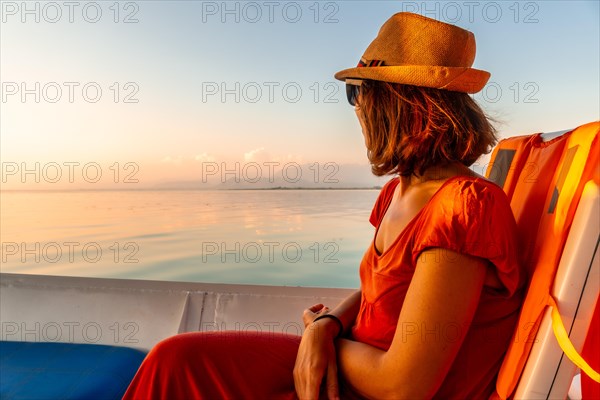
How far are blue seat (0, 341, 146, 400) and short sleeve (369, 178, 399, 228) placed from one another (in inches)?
42.4

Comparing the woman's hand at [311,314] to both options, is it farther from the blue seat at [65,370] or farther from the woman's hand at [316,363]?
the blue seat at [65,370]

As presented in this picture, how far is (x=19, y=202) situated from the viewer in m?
10.1

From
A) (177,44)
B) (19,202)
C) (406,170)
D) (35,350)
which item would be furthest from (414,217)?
(19,202)

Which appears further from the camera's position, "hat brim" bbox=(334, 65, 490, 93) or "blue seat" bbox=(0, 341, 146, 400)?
"blue seat" bbox=(0, 341, 146, 400)

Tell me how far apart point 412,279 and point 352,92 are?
41 cm

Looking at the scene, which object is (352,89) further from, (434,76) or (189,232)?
(189,232)

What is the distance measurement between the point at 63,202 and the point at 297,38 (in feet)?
20.4

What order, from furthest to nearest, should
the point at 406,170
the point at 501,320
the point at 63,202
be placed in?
the point at 63,202 → the point at 406,170 → the point at 501,320

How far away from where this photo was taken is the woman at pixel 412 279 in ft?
2.82

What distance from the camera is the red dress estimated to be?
0.87m

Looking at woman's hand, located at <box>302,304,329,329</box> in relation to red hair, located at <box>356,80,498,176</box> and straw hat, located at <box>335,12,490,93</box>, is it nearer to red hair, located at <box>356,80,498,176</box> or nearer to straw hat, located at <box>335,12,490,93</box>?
red hair, located at <box>356,80,498,176</box>

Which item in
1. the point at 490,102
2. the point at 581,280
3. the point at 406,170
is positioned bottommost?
the point at 581,280

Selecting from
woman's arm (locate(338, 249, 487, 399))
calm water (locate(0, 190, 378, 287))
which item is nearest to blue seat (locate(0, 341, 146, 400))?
calm water (locate(0, 190, 378, 287))

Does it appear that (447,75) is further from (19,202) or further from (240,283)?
(19,202)
